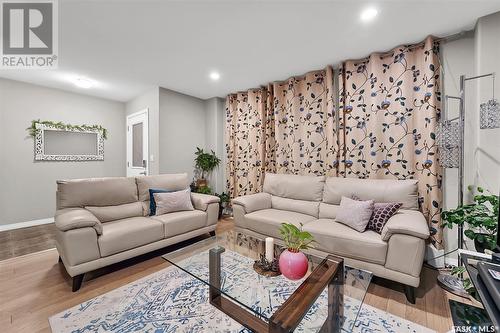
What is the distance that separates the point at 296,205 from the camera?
118 inches

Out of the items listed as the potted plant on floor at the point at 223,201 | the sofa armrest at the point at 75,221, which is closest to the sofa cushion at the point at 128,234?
the sofa armrest at the point at 75,221

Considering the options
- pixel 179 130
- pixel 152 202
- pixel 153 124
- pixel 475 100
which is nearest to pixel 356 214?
pixel 475 100

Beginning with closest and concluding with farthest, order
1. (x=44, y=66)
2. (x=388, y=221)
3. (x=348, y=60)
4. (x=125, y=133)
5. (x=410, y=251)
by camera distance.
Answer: (x=410, y=251) < (x=388, y=221) < (x=348, y=60) < (x=44, y=66) < (x=125, y=133)

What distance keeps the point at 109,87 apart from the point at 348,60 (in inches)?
161

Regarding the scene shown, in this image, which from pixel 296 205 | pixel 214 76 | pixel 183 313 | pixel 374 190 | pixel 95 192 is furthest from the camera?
pixel 214 76

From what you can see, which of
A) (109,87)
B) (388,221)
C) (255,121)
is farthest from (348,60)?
(109,87)

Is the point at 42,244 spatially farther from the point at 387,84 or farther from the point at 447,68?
the point at 447,68

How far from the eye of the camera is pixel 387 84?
2611 millimetres

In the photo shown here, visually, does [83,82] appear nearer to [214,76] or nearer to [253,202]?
[214,76]

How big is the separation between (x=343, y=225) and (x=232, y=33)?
2376 millimetres

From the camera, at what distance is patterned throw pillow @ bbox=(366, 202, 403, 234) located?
2.08 metres

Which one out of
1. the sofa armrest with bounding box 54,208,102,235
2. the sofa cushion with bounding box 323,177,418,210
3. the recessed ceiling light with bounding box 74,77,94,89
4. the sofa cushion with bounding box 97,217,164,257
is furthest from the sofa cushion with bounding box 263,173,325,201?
the recessed ceiling light with bounding box 74,77,94,89

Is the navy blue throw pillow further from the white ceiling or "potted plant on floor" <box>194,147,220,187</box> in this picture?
the white ceiling

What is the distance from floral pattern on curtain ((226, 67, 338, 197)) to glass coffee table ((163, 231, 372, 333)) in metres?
1.78
